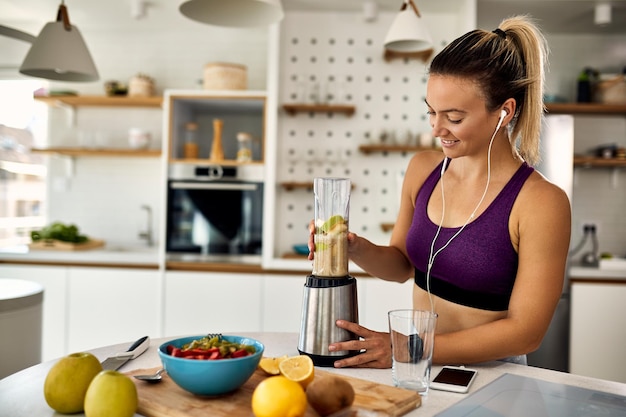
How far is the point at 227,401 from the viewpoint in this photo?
1014 mm

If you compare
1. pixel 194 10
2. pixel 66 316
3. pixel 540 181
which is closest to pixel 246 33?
pixel 66 316

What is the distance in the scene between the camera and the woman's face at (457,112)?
4.48 feet

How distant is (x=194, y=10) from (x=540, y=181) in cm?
110

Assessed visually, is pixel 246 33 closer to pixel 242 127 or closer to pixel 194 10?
pixel 242 127

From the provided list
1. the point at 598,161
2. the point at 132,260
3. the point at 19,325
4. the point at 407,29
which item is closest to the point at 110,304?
the point at 132,260

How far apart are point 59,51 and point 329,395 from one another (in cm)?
226

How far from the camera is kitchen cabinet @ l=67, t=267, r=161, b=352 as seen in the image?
12.4 ft

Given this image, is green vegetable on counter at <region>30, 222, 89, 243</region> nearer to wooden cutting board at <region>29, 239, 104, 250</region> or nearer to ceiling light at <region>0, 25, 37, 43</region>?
wooden cutting board at <region>29, 239, 104, 250</region>

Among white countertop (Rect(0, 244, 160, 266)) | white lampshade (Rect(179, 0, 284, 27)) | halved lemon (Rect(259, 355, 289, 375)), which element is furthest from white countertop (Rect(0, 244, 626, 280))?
halved lemon (Rect(259, 355, 289, 375))

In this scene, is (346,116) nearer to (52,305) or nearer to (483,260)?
(52,305)

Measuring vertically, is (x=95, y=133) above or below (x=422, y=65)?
below

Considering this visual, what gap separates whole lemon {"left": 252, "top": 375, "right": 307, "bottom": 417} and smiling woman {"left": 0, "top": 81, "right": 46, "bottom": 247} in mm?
4428

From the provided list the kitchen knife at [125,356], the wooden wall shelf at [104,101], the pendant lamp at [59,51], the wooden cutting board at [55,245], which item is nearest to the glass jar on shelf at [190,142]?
the wooden wall shelf at [104,101]

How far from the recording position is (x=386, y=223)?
4.07 metres
